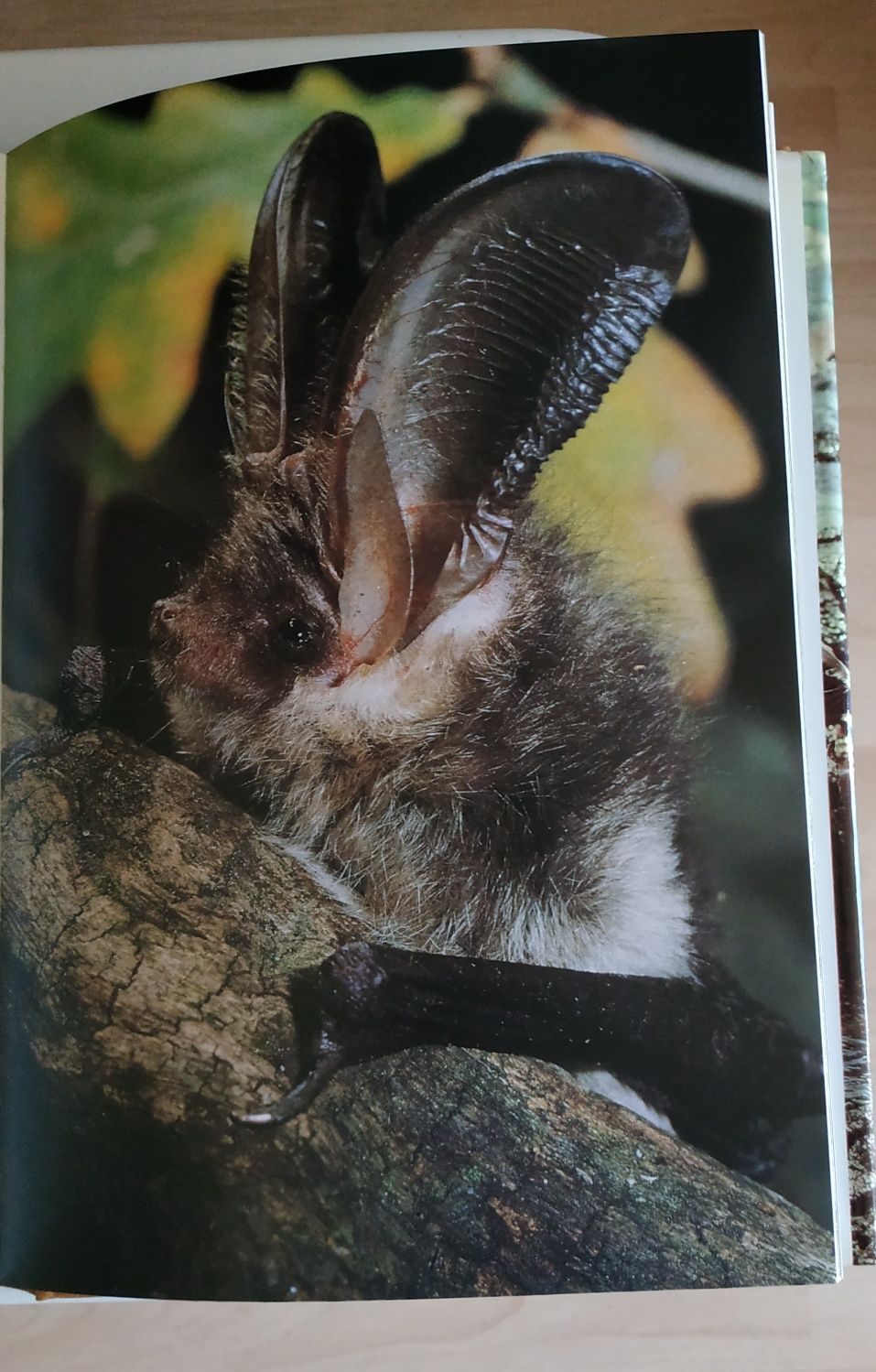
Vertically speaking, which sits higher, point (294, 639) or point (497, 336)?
point (497, 336)

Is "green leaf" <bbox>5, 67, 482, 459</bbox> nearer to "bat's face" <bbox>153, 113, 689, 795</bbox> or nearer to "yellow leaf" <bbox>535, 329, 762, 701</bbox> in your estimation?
"bat's face" <bbox>153, 113, 689, 795</bbox>

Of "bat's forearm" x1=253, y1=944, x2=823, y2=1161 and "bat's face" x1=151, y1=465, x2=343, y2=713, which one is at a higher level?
"bat's face" x1=151, y1=465, x2=343, y2=713

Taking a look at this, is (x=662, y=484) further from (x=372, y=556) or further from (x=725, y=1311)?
A: (x=725, y=1311)

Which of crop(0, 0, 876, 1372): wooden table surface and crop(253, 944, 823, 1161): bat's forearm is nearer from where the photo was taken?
crop(253, 944, 823, 1161): bat's forearm

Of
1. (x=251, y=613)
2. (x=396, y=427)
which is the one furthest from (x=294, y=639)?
(x=396, y=427)

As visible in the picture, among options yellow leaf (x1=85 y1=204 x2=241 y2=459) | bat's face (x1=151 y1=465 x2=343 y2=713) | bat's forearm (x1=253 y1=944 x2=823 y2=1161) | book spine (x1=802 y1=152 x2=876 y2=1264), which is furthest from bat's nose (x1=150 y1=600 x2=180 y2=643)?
book spine (x1=802 y1=152 x2=876 y2=1264)

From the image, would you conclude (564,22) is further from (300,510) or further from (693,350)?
(300,510)

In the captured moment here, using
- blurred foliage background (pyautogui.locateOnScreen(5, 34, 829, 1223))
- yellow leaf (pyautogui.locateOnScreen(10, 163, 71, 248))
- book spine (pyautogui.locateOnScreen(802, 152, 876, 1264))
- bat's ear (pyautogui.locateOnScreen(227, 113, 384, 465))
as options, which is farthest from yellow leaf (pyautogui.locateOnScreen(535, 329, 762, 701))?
A: yellow leaf (pyautogui.locateOnScreen(10, 163, 71, 248))

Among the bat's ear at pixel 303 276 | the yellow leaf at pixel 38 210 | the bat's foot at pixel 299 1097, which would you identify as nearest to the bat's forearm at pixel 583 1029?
the bat's foot at pixel 299 1097
